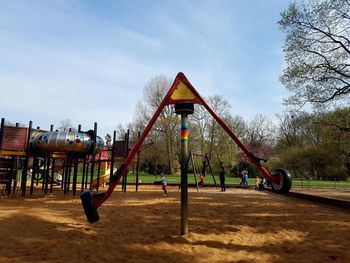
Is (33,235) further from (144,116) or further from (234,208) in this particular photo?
(144,116)

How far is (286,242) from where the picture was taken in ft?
23.0

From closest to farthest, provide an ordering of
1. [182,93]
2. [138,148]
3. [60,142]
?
[138,148]
[182,93]
[60,142]

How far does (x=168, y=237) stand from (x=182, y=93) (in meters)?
3.34

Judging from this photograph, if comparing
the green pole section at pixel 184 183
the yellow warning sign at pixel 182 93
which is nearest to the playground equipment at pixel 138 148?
the yellow warning sign at pixel 182 93

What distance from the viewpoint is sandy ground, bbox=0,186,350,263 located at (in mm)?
5789

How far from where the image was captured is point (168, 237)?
280 inches

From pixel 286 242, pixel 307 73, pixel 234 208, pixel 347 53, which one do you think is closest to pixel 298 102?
pixel 307 73

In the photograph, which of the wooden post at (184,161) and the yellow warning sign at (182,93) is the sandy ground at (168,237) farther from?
the yellow warning sign at (182,93)

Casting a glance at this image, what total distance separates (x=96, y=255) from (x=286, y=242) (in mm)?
4126

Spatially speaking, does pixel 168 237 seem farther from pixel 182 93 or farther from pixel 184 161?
pixel 182 93

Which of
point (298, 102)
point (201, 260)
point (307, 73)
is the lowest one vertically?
point (201, 260)

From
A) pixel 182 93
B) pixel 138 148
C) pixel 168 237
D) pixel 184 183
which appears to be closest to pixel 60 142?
pixel 138 148

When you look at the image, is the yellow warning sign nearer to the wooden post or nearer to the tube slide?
the wooden post

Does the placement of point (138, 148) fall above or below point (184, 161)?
above
